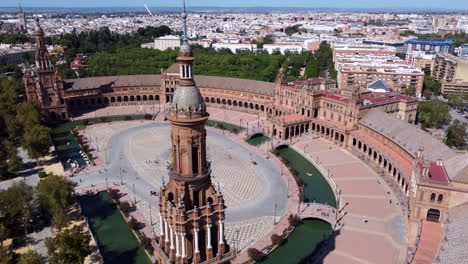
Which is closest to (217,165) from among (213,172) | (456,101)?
(213,172)

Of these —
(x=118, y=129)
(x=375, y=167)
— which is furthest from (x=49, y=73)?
(x=375, y=167)

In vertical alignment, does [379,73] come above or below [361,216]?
above

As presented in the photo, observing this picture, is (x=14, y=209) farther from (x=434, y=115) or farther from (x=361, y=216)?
(x=434, y=115)

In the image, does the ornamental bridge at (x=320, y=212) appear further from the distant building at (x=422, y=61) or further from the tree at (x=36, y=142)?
the distant building at (x=422, y=61)

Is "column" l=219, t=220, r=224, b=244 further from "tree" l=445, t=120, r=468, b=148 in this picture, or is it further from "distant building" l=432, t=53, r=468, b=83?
"distant building" l=432, t=53, r=468, b=83

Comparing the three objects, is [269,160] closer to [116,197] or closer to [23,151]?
[116,197]

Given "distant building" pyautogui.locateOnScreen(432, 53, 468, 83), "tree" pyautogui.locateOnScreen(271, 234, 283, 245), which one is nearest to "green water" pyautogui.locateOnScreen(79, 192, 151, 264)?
"tree" pyautogui.locateOnScreen(271, 234, 283, 245)

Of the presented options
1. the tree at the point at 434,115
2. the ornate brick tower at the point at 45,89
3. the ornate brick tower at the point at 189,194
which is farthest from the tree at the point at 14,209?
the tree at the point at 434,115
